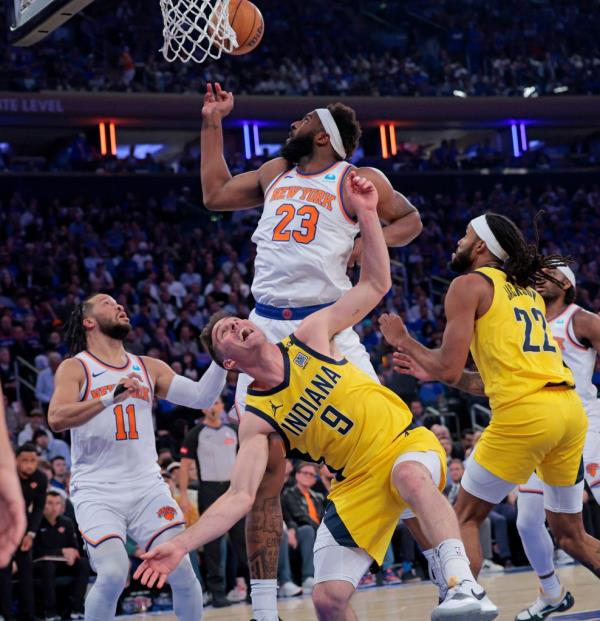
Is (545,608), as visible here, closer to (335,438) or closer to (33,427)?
(335,438)

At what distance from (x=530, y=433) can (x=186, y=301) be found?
45.0 ft

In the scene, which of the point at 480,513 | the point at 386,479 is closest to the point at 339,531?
the point at 386,479

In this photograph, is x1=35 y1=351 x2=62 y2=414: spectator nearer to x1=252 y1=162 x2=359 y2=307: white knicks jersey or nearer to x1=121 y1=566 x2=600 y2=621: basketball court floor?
x1=121 y1=566 x2=600 y2=621: basketball court floor

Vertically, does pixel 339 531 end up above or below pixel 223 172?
below

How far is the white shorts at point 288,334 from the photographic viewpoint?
614 centimetres

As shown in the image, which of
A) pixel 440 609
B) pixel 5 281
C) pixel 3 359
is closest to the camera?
pixel 440 609

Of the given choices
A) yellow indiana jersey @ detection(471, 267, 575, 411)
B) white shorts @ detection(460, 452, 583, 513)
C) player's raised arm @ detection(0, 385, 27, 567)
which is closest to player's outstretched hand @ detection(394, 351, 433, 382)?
yellow indiana jersey @ detection(471, 267, 575, 411)

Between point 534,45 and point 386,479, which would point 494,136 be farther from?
point 386,479

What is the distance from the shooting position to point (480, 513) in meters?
6.44

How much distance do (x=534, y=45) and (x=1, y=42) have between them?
1697 centimetres

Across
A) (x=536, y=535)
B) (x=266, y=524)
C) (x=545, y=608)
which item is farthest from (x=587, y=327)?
(x=266, y=524)

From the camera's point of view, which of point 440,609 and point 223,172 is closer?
point 440,609

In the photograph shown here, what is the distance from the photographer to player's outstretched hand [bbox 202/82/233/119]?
692 cm

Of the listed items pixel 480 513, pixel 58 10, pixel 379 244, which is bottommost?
pixel 480 513
